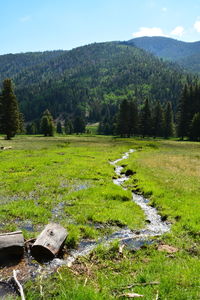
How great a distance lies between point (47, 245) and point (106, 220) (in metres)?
5.26

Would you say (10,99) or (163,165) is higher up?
(10,99)

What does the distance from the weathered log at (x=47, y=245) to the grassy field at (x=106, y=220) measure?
3.37ft

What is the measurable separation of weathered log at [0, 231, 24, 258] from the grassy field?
1893mm

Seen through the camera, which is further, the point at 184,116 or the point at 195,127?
the point at 184,116

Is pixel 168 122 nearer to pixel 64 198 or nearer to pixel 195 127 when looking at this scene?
pixel 195 127

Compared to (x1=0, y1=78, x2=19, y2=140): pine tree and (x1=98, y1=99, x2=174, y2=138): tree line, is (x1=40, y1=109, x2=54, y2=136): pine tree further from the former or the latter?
(x1=0, y1=78, x2=19, y2=140): pine tree

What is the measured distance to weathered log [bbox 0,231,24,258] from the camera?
9344 mm

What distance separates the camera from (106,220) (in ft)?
46.8

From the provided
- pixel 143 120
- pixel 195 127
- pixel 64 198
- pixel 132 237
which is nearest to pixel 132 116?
pixel 143 120

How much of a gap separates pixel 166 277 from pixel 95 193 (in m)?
11.8

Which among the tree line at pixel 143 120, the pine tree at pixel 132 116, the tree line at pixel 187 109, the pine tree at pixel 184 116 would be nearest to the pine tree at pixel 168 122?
the tree line at pixel 143 120

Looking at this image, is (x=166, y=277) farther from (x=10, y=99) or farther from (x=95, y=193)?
(x=10, y=99)

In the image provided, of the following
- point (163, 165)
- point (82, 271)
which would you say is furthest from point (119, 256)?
point (163, 165)

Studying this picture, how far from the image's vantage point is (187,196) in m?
18.8
